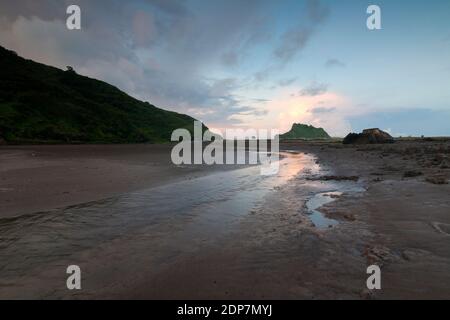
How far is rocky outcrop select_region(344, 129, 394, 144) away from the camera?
6344 centimetres

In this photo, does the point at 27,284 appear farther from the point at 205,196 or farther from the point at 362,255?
the point at 205,196

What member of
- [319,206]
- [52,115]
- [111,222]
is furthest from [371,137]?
[52,115]

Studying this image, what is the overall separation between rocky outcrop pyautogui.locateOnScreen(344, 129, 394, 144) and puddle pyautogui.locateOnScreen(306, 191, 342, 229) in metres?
59.9

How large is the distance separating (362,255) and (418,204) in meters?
5.15

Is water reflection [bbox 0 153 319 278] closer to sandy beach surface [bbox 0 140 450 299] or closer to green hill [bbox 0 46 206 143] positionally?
sandy beach surface [bbox 0 140 450 299]

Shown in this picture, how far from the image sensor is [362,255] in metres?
5.54

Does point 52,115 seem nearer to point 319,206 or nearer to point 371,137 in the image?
point 319,206

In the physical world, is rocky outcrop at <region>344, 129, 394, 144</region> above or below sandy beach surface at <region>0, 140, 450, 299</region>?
above

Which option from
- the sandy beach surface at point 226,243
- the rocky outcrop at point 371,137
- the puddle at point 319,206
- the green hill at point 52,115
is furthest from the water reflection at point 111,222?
the rocky outcrop at point 371,137

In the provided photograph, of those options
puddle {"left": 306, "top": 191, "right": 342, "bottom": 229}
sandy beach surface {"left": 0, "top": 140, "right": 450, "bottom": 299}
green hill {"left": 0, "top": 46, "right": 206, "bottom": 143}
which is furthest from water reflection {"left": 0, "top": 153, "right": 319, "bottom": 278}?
green hill {"left": 0, "top": 46, "right": 206, "bottom": 143}

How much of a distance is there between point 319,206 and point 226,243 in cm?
527

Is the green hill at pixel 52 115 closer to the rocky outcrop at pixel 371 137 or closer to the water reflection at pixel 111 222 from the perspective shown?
the water reflection at pixel 111 222

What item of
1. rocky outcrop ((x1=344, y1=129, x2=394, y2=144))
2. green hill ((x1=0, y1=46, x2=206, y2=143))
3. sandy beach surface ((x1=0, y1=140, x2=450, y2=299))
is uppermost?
green hill ((x1=0, y1=46, x2=206, y2=143))
